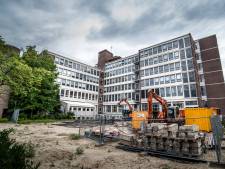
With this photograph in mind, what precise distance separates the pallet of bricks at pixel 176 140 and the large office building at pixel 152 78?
92.2 ft

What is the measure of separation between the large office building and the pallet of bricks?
28.1 metres

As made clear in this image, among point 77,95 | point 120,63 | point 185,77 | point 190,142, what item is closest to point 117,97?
point 120,63

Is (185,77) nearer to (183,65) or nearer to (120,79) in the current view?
(183,65)

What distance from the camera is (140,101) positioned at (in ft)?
138

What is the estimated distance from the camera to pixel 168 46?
129 feet

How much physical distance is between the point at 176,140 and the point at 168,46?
117ft

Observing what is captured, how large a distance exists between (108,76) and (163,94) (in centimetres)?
2336

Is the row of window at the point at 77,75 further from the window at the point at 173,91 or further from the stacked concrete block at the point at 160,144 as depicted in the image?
the stacked concrete block at the point at 160,144

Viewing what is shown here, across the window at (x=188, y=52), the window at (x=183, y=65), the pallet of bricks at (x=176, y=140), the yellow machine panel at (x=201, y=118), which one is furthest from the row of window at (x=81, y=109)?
the pallet of bricks at (x=176, y=140)

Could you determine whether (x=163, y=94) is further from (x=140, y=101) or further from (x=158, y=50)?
(x=158, y=50)

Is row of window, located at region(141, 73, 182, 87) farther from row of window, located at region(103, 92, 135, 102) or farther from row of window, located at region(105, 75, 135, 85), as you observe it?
row of window, located at region(105, 75, 135, 85)

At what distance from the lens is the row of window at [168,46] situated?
36294mm

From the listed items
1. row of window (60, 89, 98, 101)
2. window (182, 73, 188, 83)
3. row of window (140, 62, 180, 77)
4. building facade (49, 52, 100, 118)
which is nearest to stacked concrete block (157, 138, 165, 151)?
window (182, 73, 188, 83)

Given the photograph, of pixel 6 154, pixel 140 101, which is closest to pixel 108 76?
pixel 140 101
